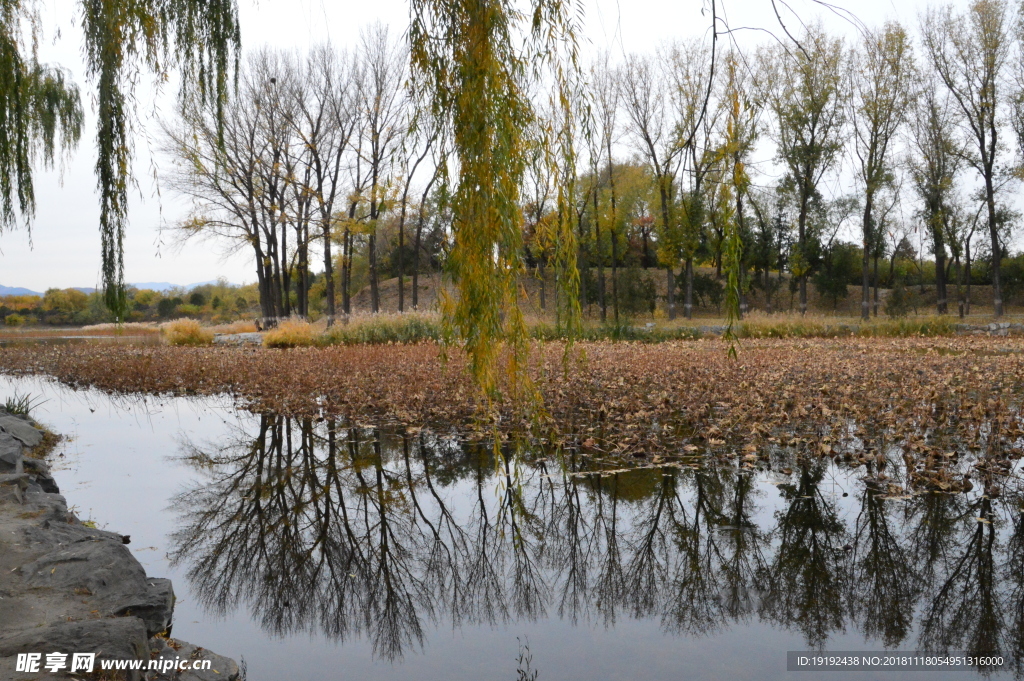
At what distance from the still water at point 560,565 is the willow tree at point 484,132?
0.95 metres

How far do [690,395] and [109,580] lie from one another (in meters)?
6.74

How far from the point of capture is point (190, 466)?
20.3 ft

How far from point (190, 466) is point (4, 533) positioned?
282 cm

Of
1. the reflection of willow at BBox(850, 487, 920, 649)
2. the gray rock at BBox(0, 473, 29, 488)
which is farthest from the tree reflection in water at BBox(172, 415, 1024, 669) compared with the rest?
the gray rock at BBox(0, 473, 29, 488)

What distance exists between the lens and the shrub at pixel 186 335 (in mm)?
21109

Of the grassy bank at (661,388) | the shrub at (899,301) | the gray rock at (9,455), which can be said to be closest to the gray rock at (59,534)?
the gray rock at (9,455)

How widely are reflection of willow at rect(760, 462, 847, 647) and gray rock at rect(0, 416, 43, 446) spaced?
6.76 m

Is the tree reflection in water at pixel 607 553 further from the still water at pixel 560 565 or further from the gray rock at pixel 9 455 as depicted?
the gray rock at pixel 9 455

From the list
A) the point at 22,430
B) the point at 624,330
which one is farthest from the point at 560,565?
the point at 624,330

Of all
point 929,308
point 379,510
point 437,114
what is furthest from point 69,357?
point 929,308

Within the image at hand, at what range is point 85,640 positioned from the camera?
90.0 inches

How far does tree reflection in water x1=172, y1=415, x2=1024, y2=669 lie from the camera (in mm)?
3068

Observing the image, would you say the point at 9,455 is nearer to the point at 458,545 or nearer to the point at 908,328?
the point at 458,545

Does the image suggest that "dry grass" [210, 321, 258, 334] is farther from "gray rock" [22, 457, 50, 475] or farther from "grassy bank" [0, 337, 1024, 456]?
"gray rock" [22, 457, 50, 475]
